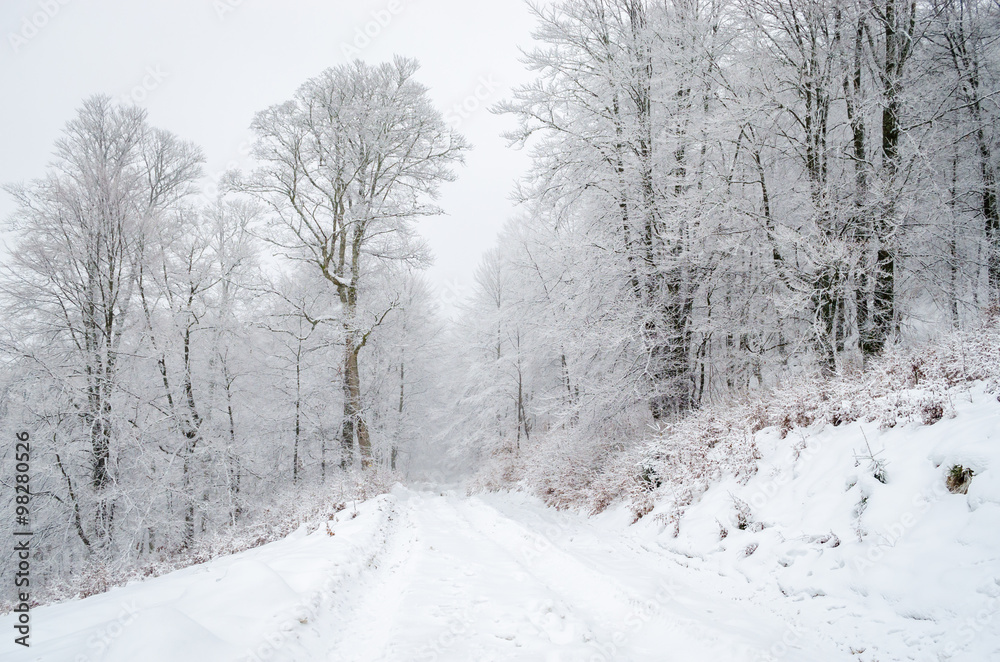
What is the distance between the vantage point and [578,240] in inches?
408

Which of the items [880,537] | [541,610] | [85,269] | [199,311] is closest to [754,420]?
→ [880,537]

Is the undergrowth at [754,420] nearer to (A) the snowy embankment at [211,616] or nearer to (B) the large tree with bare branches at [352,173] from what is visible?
(A) the snowy embankment at [211,616]

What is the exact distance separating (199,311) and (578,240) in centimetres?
1117

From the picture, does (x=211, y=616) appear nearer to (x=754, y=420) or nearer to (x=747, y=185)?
(x=754, y=420)

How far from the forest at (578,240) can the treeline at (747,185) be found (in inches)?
3.0

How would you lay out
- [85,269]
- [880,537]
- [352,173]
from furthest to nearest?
[352,173] < [85,269] < [880,537]

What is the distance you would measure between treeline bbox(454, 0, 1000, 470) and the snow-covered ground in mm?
3422

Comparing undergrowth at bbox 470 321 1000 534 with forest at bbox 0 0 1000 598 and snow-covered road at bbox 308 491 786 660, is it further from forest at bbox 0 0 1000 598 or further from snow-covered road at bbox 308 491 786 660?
snow-covered road at bbox 308 491 786 660

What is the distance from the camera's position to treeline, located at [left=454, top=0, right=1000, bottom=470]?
7.89 meters

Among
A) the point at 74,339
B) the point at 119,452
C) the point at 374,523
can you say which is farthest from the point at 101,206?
the point at 374,523

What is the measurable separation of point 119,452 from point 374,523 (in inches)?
256

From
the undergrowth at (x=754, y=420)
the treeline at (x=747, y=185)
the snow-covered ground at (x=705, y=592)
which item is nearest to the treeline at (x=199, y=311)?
the treeline at (x=747, y=185)

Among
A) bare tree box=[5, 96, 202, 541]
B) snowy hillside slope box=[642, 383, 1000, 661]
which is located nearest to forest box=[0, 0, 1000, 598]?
bare tree box=[5, 96, 202, 541]

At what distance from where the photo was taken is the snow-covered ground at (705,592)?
3.20m
